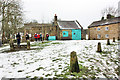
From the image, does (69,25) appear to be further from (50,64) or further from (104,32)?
(50,64)

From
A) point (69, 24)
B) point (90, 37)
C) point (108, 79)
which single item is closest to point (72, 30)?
point (69, 24)

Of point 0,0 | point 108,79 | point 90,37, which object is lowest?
point 108,79

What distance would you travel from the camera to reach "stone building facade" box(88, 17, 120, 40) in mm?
21330

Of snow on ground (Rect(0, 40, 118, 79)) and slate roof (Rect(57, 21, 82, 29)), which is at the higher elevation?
slate roof (Rect(57, 21, 82, 29))

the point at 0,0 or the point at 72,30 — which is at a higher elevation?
the point at 0,0

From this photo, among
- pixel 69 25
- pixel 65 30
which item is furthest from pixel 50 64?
pixel 69 25

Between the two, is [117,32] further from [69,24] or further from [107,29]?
[69,24]

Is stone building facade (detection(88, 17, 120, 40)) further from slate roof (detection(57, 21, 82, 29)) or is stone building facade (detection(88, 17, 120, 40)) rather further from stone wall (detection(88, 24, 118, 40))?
slate roof (detection(57, 21, 82, 29))

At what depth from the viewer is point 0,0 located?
575 inches

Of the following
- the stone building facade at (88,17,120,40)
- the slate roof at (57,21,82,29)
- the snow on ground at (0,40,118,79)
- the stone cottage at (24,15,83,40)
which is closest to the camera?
the snow on ground at (0,40,118,79)

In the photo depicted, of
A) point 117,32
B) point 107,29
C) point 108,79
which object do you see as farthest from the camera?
point 107,29

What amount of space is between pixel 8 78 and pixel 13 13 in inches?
654

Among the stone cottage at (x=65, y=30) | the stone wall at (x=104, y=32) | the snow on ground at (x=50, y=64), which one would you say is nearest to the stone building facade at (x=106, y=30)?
the stone wall at (x=104, y=32)

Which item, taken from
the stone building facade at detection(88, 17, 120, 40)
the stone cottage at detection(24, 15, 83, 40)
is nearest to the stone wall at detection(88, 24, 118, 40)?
the stone building facade at detection(88, 17, 120, 40)
